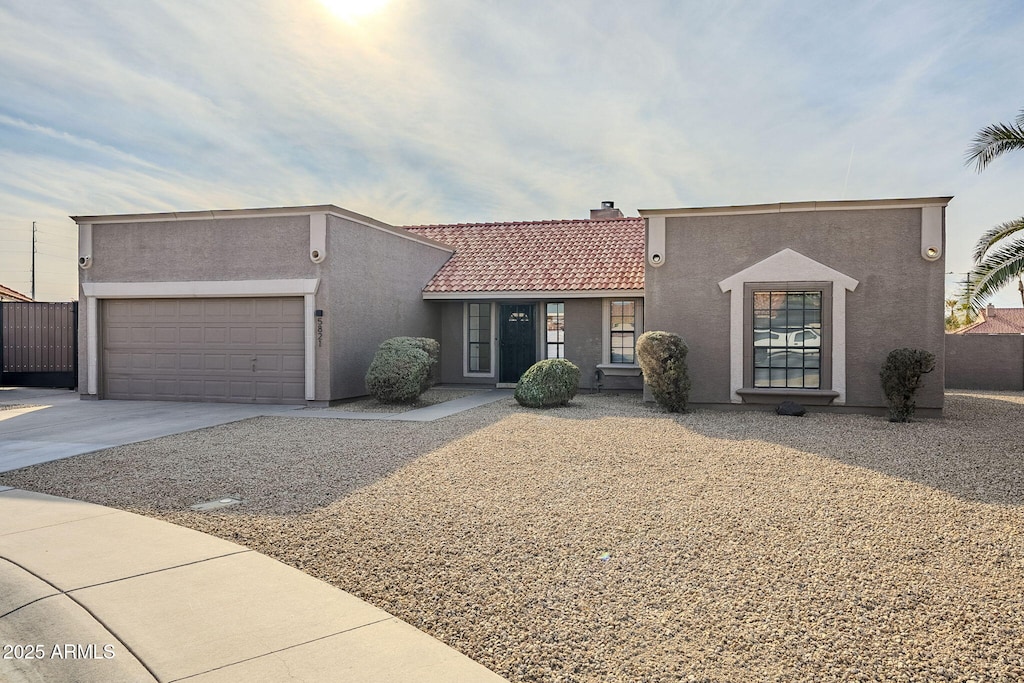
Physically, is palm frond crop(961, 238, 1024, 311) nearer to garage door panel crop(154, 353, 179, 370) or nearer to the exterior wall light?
the exterior wall light

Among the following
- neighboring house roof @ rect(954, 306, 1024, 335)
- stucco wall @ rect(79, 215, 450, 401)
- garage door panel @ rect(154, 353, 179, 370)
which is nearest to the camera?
stucco wall @ rect(79, 215, 450, 401)

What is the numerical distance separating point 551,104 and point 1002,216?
1116 centimetres

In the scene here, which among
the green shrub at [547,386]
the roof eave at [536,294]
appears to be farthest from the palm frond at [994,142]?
the green shrub at [547,386]

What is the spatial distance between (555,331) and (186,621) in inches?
555

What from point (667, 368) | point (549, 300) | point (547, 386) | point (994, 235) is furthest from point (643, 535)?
point (994, 235)

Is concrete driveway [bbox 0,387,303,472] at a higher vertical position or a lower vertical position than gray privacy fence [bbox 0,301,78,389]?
lower

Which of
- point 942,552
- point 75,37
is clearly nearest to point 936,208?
point 942,552

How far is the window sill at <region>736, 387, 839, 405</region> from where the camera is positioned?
41.8 ft

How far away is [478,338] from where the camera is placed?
18.4 metres

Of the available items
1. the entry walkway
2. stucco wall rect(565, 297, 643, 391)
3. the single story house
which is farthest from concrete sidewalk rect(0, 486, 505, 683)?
stucco wall rect(565, 297, 643, 391)

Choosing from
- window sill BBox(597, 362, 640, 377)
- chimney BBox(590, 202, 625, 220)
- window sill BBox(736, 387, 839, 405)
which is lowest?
window sill BBox(736, 387, 839, 405)

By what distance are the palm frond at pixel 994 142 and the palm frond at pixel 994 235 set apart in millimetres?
1795

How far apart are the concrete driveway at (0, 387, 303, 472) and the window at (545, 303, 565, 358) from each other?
6.69m

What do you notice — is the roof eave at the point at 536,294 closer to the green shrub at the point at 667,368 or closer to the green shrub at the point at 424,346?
the green shrub at the point at 424,346
